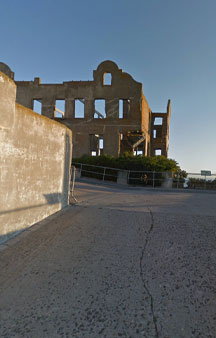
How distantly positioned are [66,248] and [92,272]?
94 centimetres

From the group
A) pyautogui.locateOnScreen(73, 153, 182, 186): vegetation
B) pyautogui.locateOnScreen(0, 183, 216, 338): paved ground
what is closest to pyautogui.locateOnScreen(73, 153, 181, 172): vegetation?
pyautogui.locateOnScreen(73, 153, 182, 186): vegetation

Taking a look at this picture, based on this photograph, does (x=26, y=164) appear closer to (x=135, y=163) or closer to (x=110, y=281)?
(x=110, y=281)

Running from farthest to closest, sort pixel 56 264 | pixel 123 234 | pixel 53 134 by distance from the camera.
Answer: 1. pixel 53 134
2. pixel 123 234
3. pixel 56 264

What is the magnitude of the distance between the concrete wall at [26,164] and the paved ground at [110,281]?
0.43 meters

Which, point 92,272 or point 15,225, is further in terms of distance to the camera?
point 15,225

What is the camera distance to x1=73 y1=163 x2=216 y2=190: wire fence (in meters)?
16.6

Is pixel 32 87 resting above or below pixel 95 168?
above

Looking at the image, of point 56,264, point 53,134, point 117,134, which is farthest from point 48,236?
point 117,134

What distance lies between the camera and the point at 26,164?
5.00 meters

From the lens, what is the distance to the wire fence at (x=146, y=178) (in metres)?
16.6

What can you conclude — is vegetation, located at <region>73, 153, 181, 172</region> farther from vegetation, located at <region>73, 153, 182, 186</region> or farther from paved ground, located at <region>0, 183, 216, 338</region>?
paved ground, located at <region>0, 183, 216, 338</region>

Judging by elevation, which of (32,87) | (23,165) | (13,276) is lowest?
(13,276)

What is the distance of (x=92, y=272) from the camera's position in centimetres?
365

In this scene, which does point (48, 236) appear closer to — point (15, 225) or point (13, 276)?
point (15, 225)
